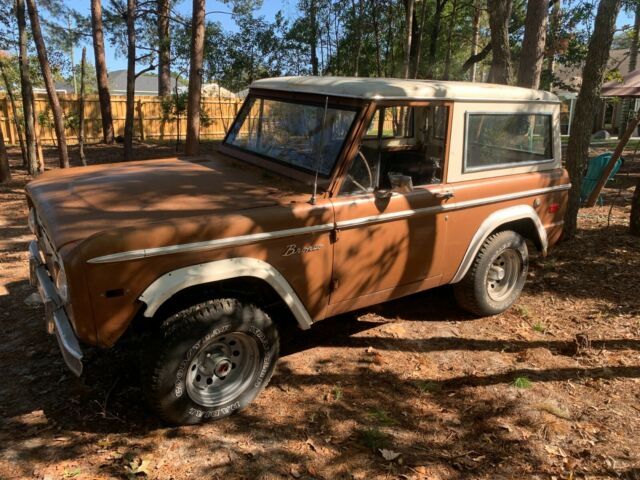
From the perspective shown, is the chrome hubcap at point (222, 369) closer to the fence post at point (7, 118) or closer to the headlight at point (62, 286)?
the headlight at point (62, 286)

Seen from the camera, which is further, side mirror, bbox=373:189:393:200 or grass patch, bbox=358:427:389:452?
side mirror, bbox=373:189:393:200

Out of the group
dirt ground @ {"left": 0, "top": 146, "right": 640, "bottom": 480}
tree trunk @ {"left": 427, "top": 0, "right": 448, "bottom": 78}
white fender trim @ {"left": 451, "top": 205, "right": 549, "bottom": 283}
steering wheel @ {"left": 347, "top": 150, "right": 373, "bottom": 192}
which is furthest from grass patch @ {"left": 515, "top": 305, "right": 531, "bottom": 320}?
tree trunk @ {"left": 427, "top": 0, "right": 448, "bottom": 78}

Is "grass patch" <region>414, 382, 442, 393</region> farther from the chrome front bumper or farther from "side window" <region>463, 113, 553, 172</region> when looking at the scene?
the chrome front bumper

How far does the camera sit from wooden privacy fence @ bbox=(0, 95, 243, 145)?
18.9 meters

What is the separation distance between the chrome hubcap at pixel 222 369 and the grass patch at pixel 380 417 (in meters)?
0.79

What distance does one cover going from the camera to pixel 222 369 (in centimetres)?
319

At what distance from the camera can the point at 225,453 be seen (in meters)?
2.90

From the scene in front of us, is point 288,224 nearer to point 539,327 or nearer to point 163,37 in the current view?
point 539,327

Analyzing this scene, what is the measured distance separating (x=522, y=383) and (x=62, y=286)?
3.04m

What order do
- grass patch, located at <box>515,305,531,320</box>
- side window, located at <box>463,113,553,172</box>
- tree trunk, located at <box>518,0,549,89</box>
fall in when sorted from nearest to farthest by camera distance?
side window, located at <box>463,113,553,172</box> → grass patch, located at <box>515,305,531,320</box> → tree trunk, located at <box>518,0,549,89</box>

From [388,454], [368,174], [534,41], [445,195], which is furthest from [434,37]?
[388,454]

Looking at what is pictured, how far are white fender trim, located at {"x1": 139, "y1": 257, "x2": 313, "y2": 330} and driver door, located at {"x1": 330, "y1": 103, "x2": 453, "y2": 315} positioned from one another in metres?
0.42

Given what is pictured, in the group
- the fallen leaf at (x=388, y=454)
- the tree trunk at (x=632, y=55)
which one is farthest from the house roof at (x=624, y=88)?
the fallen leaf at (x=388, y=454)

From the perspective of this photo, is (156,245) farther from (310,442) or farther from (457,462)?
(457,462)
